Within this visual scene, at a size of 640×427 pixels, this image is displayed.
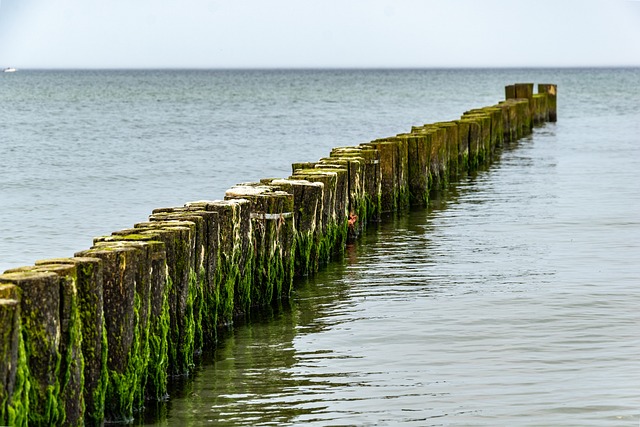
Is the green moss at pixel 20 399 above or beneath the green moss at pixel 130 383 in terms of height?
above

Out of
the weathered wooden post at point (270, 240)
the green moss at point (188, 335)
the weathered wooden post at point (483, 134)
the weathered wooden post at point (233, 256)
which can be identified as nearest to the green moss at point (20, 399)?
the green moss at point (188, 335)

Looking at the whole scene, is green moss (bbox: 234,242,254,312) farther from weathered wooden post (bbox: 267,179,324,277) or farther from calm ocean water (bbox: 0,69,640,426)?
weathered wooden post (bbox: 267,179,324,277)

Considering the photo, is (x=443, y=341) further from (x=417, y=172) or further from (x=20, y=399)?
(x=417, y=172)

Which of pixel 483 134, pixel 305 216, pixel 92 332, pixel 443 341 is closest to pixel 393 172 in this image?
pixel 305 216

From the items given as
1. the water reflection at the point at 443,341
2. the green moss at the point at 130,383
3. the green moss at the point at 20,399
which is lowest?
the water reflection at the point at 443,341

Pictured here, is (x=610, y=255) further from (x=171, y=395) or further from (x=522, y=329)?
(x=171, y=395)

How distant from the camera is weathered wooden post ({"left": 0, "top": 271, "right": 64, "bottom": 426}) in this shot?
19.6ft

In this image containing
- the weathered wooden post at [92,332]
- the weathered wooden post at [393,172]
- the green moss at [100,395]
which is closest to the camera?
the weathered wooden post at [92,332]

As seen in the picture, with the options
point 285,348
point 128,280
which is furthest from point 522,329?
point 128,280

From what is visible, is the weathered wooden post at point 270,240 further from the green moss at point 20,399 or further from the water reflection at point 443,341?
the green moss at point 20,399

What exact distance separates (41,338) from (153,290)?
58.4 inches

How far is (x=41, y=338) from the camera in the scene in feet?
19.9

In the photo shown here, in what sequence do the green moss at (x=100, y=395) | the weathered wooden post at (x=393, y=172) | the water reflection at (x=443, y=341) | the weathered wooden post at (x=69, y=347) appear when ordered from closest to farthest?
the weathered wooden post at (x=69, y=347) < the green moss at (x=100, y=395) < the water reflection at (x=443, y=341) < the weathered wooden post at (x=393, y=172)

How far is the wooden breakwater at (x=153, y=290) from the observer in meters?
6.05
